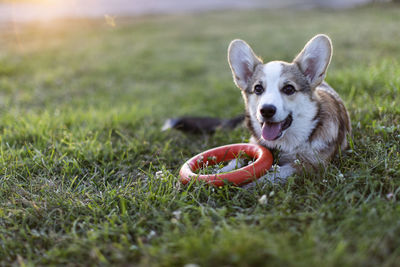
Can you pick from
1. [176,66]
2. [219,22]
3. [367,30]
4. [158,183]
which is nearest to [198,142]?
[158,183]

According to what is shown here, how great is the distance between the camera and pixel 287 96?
2.85m

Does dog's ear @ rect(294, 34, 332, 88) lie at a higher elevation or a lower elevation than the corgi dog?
higher

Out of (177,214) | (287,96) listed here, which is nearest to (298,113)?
(287,96)

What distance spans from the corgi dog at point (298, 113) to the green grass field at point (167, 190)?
7.2 inches

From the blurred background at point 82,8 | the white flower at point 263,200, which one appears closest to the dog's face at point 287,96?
the white flower at point 263,200

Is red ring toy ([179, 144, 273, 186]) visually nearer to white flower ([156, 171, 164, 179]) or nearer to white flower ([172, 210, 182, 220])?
white flower ([156, 171, 164, 179])

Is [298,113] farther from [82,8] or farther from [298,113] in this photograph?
[82,8]

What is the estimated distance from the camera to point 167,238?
2.01 metres

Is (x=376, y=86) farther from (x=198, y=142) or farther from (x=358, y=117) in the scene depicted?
(x=198, y=142)

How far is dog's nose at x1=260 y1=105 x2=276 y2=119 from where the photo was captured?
105 inches

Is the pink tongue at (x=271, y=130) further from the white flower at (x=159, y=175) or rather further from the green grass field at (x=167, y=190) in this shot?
the white flower at (x=159, y=175)

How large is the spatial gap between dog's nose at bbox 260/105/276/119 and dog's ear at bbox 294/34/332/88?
564 millimetres

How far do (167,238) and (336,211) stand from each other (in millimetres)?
1076

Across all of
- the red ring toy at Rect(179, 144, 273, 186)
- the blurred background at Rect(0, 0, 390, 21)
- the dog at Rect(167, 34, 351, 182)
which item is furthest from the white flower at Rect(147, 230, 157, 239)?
the blurred background at Rect(0, 0, 390, 21)
